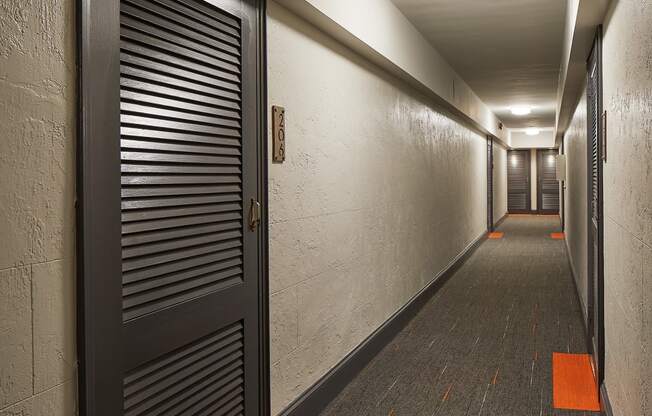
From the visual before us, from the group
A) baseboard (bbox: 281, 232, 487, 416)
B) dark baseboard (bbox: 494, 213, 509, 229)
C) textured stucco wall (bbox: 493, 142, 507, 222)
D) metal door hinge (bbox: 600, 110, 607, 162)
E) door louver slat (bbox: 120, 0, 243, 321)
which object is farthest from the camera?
textured stucco wall (bbox: 493, 142, 507, 222)

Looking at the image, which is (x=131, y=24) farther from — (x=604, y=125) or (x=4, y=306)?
(x=604, y=125)

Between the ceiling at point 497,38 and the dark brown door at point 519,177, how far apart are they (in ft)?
31.0

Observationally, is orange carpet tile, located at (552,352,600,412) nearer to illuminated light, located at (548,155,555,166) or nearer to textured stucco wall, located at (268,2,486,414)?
textured stucco wall, located at (268,2,486,414)

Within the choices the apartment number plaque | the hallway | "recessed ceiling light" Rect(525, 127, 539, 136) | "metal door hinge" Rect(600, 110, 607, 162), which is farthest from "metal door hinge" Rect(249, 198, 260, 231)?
"recessed ceiling light" Rect(525, 127, 539, 136)

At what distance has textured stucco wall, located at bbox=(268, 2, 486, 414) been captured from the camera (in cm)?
274

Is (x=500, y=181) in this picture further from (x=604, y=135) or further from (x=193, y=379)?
(x=193, y=379)

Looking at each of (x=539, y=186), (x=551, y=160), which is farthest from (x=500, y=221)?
(x=551, y=160)

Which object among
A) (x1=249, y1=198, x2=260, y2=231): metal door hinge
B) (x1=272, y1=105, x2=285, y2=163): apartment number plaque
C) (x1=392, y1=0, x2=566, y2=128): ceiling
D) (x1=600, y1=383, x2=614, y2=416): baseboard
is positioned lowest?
(x1=600, y1=383, x2=614, y2=416): baseboard

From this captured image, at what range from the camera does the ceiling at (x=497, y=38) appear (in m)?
4.32

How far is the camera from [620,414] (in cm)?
244

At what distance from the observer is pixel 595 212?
3807 millimetres

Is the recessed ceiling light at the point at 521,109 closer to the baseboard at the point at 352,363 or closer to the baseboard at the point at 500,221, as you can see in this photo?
the baseboard at the point at 500,221

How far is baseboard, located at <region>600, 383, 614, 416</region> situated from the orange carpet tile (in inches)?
1.9

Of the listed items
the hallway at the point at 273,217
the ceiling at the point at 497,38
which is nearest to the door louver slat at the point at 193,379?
the hallway at the point at 273,217
